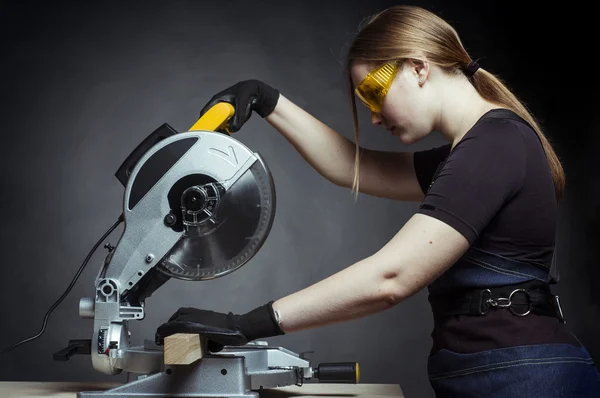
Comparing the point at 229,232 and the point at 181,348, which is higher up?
the point at 229,232

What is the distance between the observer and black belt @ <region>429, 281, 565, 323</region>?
1.44m

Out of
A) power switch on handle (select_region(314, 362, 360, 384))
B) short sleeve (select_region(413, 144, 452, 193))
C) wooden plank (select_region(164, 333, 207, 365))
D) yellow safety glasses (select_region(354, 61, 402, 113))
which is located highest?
yellow safety glasses (select_region(354, 61, 402, 113))

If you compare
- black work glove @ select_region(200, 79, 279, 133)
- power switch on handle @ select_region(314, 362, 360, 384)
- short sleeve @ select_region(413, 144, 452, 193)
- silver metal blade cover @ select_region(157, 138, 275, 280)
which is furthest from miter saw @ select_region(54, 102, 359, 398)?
short sleeve @ select_region(413, 144, 452, 193)

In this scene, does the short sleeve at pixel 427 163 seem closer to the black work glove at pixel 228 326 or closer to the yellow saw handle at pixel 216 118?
the yellow saw handle at pixel 216 118

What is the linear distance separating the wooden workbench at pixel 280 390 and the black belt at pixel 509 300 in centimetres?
33

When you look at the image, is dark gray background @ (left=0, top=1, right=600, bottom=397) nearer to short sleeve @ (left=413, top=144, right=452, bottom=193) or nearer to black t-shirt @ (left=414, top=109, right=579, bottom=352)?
short sleeve @ (left=413, top=144, right=452, bottom=193)

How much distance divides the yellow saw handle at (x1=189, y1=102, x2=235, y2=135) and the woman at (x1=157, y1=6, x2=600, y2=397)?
0.30 meters

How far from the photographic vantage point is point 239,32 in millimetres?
3074

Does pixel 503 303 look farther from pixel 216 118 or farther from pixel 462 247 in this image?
pixel 216 118

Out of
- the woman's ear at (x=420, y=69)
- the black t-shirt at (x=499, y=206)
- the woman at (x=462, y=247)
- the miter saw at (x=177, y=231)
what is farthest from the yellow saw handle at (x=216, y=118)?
the black t-shirt at (x=499, y=206)

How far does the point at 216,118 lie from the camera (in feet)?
5.62

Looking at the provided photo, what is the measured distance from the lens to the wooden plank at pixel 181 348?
136 cm

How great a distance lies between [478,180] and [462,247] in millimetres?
123

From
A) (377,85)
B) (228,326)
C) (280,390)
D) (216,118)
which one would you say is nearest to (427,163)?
(377,85)
